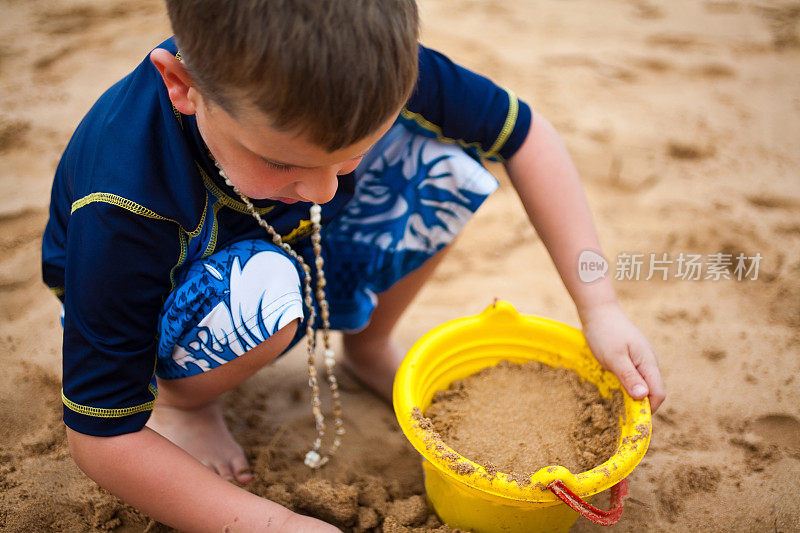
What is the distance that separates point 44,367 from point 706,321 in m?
1.49

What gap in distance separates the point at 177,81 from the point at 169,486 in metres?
0.56

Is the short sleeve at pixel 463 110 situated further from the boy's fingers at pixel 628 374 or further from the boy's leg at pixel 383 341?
the boy's fingers at pixel 628 374

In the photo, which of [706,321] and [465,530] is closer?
[465,530]

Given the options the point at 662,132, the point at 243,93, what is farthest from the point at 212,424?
the point at 662,132

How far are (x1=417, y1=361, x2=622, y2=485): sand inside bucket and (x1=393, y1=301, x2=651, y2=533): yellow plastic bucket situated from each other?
0.9 inches

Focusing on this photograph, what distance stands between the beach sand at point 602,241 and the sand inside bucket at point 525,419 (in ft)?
0.50

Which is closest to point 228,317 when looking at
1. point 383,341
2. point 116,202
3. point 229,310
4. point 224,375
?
point 229,310

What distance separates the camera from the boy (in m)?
0.77

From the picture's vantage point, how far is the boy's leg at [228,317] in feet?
3.32

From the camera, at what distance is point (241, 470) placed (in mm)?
1242

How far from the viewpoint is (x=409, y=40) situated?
82 centimetres

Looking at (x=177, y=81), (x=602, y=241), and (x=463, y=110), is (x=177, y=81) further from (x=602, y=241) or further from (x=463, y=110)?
(x=602, y=241)

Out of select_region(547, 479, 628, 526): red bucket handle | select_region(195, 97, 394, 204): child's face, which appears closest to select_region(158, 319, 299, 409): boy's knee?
select_region(195, 97, 394, 204): child's face

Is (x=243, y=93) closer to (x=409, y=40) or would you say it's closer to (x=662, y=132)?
(x=409, y=40)
